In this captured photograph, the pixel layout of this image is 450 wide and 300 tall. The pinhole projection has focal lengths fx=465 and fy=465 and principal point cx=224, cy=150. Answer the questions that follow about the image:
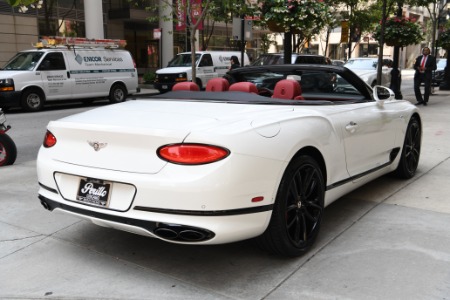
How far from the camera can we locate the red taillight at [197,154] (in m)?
2.86

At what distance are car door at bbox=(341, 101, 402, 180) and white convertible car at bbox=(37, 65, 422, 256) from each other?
0.07 feet

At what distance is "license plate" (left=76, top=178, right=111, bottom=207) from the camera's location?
3.08 meters

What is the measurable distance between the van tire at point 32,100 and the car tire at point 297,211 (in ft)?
41.2

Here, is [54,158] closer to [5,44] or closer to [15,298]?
[15,298]

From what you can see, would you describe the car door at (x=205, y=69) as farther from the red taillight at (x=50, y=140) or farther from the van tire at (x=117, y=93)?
the red taillight at (x=50, y=140)

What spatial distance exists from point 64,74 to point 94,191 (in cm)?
1310

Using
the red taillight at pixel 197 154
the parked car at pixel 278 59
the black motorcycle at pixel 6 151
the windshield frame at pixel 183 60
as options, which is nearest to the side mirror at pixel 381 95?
the red taillight at pixel 197 154

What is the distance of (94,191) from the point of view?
314 centimetres

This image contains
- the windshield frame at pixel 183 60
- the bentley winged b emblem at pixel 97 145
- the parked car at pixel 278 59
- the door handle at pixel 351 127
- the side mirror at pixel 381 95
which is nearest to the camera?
the bentley winged b emblem at pixel 97 145

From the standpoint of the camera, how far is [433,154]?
7371mm

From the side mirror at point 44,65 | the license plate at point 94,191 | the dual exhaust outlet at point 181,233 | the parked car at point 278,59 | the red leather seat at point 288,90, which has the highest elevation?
the parked car at point 278,59

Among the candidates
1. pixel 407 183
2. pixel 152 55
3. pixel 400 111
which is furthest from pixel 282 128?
pixel 152 55

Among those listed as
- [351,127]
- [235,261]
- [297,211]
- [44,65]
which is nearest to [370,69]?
[44,65]

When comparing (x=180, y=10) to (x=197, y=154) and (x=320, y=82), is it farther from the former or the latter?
(x=197, y=154)
